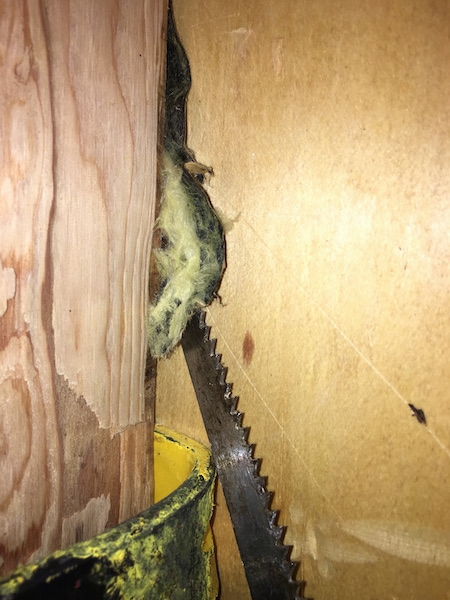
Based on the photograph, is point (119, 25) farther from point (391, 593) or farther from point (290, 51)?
point (391, 593)

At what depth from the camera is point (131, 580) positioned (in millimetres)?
533

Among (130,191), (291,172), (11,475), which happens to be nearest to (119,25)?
(130,191)

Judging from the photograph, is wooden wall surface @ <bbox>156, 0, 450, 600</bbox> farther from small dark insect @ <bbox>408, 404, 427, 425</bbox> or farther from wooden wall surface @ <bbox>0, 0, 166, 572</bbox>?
wooden wall surface @ <bbox>0, 0, 166, 572</bbox>

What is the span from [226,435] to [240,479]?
70 millimetres

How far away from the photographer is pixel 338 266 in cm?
72

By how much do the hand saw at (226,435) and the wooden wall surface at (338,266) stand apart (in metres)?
0.04

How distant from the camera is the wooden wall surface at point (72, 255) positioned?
532 millimetres

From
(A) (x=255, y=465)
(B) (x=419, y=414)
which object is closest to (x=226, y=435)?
(A) (x=255, y=465)

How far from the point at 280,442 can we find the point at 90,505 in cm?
31

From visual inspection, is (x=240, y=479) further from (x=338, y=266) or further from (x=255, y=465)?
(x=338, y=266)

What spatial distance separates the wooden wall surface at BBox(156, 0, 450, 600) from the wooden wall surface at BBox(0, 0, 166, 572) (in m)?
0.19

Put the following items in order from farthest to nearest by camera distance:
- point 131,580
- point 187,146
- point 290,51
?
point 187,146
point 290,51
point 131,580

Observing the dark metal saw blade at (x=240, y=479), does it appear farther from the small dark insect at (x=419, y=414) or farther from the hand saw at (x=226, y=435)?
the small dark insect at (x=419, y=414)

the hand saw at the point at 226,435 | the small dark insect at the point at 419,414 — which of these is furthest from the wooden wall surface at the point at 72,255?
the small dark insect at the point at 419,414
